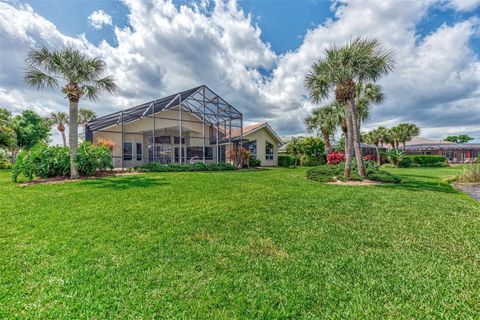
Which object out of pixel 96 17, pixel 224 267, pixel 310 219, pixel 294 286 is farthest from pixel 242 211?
pixel 96 17

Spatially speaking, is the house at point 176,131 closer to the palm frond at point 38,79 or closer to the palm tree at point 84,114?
the palm frond at point 38,79

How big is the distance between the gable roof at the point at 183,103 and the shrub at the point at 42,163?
23.4 ft

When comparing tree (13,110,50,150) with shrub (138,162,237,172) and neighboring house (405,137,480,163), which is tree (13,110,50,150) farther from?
neighboring house (405,137,480,163)

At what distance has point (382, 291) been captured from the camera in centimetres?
248

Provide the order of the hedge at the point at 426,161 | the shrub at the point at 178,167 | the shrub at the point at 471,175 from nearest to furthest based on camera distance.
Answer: the shrub at the point at 471,175
the shrub at the point at 178,167
the hedge at the point at 426,161

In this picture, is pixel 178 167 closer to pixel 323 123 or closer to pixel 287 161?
pixel 287 161

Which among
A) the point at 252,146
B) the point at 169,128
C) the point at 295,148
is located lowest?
the point at 295,148

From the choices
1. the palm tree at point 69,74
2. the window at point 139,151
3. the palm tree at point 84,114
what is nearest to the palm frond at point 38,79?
the palm tree at point 69,74

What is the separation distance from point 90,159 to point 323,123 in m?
22.6

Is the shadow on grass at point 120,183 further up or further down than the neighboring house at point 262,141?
further down

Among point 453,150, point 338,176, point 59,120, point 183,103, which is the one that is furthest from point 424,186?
point 453,150

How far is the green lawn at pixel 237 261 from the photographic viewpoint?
2.24 m

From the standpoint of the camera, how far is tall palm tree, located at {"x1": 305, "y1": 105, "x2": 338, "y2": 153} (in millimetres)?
24328

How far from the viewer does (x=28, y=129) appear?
2477cm
